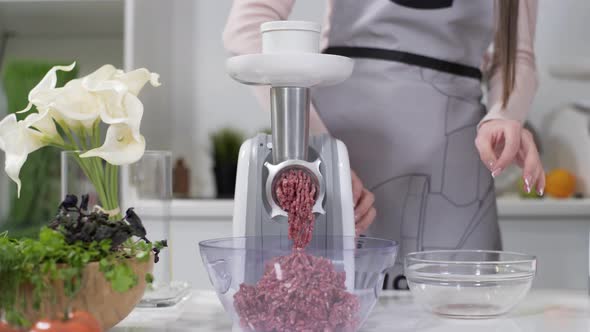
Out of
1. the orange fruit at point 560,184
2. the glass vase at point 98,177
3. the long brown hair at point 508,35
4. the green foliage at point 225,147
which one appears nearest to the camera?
the glass vase at point 98,177

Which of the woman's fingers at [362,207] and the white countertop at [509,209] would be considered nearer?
the woman's fingers at [362,207]

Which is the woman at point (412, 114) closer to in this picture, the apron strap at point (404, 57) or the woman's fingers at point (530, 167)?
the apron strap at point (404, 57)

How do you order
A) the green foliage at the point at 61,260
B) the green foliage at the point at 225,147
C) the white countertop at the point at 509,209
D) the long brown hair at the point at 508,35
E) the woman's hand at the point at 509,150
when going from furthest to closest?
the green foliage at the point at 225,147 < the white countertop at the point at 509,209 < the long brown hair at the point at 508,35 < the woman's hand at the point at 509,150 < the green foliage at the point at 61,260

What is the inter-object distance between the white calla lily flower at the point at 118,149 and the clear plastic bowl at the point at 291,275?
125mm

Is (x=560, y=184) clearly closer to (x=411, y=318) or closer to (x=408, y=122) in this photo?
(x=408, y=122)

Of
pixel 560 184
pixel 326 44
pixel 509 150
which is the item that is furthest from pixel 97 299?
pixel 560 184

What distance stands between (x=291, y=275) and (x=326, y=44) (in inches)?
24.5

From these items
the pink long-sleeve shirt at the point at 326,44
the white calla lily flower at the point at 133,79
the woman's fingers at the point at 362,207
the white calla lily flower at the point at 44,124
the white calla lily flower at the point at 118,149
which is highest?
the pink long-sleeve shirt at the point at 326,44

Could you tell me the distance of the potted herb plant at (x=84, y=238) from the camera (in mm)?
689

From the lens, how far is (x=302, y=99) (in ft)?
2.78

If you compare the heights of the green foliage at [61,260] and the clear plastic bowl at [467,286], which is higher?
the green foliage at [61,260]

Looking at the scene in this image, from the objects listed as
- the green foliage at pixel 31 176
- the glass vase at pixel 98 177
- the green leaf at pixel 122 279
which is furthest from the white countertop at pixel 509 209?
the green leaf at pixel 122 279

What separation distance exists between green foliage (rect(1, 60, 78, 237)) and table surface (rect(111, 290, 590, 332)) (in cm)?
120

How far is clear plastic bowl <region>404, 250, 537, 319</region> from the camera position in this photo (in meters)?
0.85
